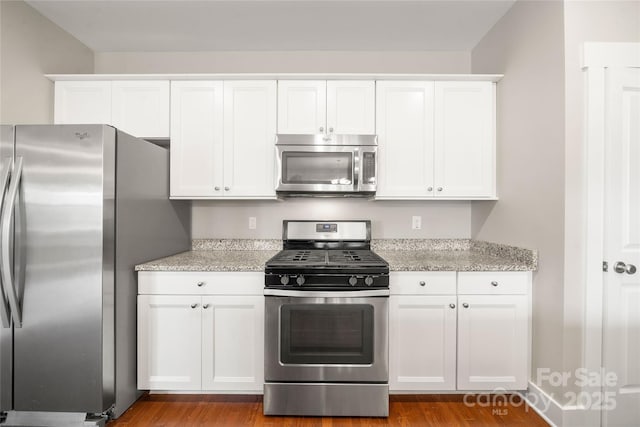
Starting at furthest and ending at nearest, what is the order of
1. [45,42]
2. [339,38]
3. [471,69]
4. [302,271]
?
[471,69], [339,38], [45,42], [302,271]

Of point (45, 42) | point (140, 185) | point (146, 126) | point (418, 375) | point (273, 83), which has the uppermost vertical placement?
point (45, 42)

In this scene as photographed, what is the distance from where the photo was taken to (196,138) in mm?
2582

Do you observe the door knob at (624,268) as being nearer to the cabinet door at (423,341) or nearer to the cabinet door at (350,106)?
the cabinet door at (423,341)

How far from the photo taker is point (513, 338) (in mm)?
2158

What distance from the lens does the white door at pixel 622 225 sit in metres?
1.80

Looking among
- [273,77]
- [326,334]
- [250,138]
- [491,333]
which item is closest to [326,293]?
[326,334]

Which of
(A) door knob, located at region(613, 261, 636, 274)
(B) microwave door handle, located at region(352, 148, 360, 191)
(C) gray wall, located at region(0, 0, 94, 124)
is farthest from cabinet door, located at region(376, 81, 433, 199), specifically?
(C) gray wall, located at region(0, 0, 94, 124)

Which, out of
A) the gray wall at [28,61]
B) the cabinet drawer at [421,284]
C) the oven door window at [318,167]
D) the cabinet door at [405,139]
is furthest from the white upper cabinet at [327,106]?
the gray wall at [28,61]

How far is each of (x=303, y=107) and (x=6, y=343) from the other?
2379 millimetres

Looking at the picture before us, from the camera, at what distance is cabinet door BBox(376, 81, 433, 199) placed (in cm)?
257

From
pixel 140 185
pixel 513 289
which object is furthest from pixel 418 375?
pixel 140 185

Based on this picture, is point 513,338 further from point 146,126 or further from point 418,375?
point 146,126

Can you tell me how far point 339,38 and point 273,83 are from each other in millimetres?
750

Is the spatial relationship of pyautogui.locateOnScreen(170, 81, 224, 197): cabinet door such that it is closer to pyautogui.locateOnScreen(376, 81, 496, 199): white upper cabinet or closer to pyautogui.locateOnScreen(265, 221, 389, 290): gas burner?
pyautogui.locateOnScreen(265, 221, 389, 290): gas burner
